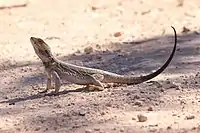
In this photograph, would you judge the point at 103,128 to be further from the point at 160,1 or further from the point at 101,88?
the point at 160,1

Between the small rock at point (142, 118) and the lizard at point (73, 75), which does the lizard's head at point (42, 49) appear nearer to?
the lizard at point (73, 75)

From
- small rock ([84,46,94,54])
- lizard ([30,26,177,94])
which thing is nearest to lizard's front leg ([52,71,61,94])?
lizard ([30,26,177,94])

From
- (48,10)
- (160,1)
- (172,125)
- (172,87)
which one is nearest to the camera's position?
(172,125)

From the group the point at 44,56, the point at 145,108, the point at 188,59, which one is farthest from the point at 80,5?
the point at 145,108

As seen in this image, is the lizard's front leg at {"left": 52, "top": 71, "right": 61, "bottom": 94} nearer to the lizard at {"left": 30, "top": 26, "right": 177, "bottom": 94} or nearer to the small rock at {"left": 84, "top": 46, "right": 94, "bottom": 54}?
the lizard at {"left": 30, "top": 26, "right": 177, "bottom": 94}

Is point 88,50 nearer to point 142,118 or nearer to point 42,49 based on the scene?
point 42,49

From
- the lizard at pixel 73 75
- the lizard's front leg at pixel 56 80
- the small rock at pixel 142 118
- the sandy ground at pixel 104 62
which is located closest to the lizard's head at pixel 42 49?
the lizard at pixel 73 75

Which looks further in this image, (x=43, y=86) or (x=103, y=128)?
(x=43, y=86)
